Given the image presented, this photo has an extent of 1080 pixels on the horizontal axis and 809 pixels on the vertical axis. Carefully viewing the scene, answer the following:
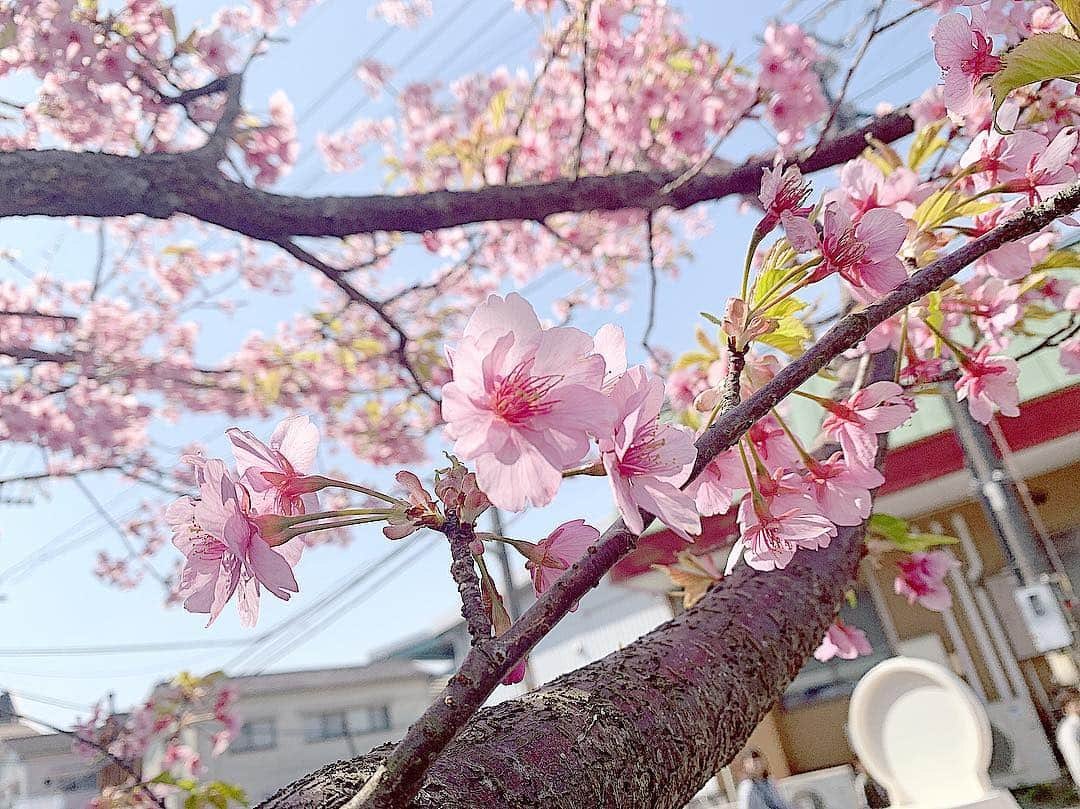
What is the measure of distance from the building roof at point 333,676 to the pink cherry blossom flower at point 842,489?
42.7 feet

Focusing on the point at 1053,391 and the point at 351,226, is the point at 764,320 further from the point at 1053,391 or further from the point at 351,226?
the point at 1053,391

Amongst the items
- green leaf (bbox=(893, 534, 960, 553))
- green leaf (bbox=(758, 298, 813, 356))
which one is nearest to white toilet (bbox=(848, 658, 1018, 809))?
green leaf (bbox=(893, 534, 960, 553))

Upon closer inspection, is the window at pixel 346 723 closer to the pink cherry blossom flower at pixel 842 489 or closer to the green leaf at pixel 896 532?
the green leaf at pixel 896 532

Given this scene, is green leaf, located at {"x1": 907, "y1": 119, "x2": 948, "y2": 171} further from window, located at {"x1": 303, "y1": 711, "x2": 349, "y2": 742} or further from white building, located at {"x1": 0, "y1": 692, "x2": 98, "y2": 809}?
window, located at {"x1": 303, "y1": 711, "x2": 349, "y2": 742}

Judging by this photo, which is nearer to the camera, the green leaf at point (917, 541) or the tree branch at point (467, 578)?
the tree branch at point (467, 578)

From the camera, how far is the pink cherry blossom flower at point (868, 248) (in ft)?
1.67

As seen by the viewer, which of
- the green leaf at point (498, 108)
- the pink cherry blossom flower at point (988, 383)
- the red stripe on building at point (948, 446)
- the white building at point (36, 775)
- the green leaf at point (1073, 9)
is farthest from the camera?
the white building at point (36, 775)

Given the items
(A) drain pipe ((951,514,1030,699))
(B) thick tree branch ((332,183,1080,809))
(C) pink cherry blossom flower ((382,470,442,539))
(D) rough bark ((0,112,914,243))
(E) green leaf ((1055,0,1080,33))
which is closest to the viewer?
(B) thick tree branch ((332,183,1080,809))

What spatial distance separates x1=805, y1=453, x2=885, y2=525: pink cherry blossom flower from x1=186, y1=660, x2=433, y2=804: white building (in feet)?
40.1

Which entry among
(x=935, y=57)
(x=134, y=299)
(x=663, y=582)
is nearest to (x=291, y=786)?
(x=935, y=57)

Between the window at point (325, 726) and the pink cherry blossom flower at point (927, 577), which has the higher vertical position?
the window at point (325, 726)

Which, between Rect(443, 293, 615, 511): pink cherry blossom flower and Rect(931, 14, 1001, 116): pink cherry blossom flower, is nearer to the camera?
Rect(443, 293, 615, 511): pink cherry blossom flower

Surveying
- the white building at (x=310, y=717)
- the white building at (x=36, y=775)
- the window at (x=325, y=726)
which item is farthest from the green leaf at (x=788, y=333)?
the window at (x=325, y=726)

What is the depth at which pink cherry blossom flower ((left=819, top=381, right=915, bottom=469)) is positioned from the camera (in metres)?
0.61
